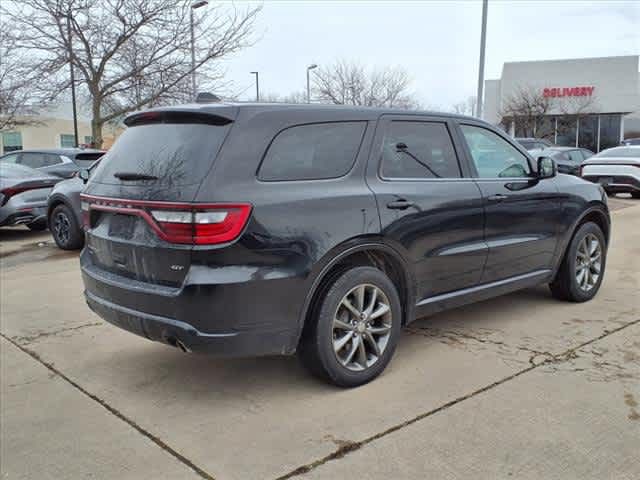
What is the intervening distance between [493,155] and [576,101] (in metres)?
36.6

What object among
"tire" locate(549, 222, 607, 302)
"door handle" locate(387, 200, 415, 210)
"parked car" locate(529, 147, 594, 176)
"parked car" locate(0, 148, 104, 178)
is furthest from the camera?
"parked car" locate(529, 147, 594, 176)

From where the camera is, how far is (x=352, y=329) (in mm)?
3674

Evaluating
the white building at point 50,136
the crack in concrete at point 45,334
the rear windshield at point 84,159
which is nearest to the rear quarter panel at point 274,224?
the crack in concrete at point 45,334

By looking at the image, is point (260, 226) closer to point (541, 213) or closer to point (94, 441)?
point (94, 441)

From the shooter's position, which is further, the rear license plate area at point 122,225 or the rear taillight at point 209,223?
the rear license plate area at point 122,225

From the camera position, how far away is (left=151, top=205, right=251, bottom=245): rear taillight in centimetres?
313

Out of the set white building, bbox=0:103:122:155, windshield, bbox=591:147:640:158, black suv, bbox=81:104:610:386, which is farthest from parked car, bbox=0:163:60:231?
white building, bbox=0:103:122:155

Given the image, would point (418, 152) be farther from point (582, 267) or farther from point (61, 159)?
point (61, 159)

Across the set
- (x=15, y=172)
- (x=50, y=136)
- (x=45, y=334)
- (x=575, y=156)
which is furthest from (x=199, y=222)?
(x=50, y=136)

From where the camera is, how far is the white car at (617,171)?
14.3 meters

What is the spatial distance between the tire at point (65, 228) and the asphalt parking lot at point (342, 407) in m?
3.55

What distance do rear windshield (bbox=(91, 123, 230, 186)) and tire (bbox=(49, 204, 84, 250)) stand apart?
5.08m

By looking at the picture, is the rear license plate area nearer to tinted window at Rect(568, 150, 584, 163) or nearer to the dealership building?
tinted window at Rect(568, 150, 584, 163)

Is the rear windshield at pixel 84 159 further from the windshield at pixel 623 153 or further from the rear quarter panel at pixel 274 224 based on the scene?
the windshield at pixel 623 153
